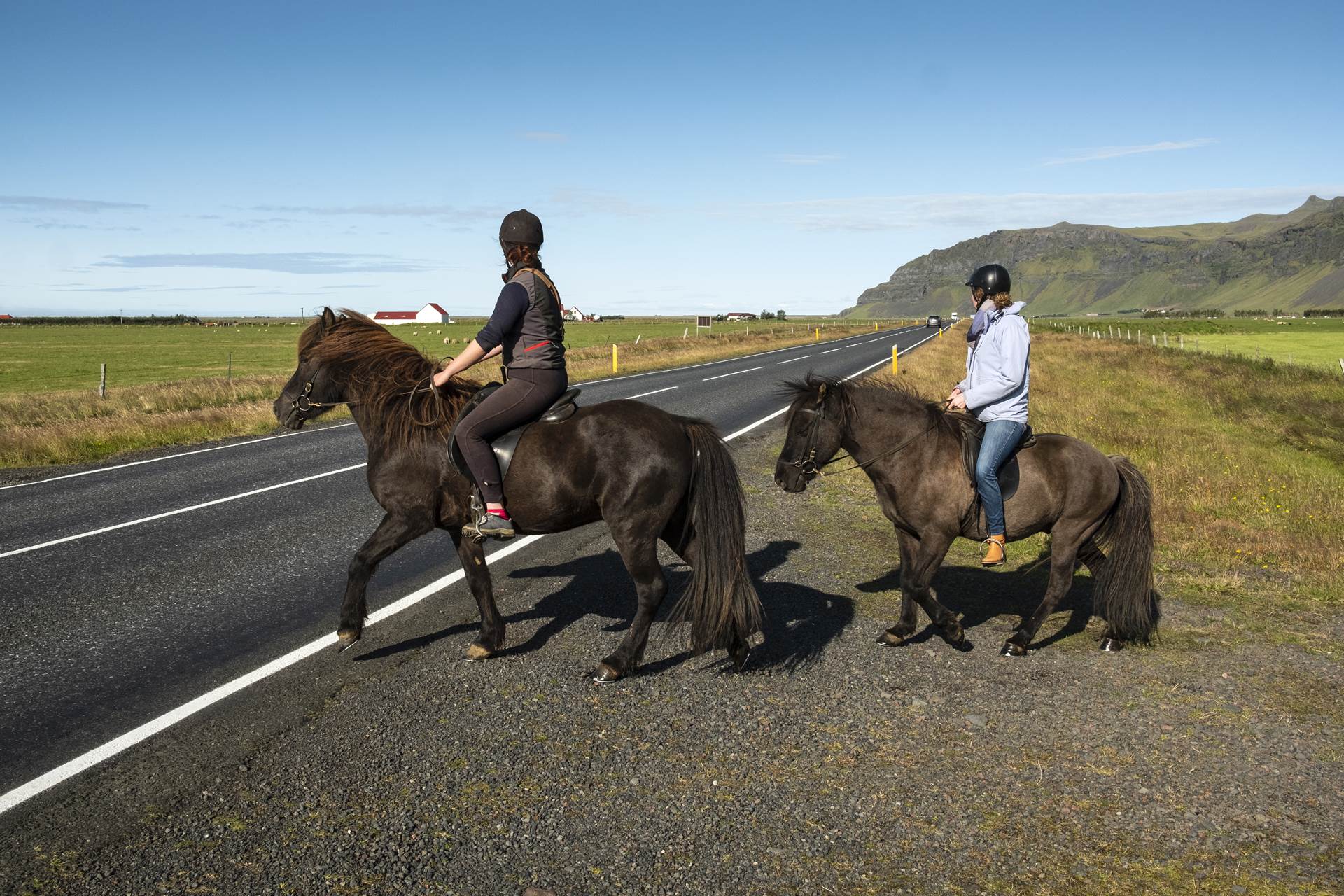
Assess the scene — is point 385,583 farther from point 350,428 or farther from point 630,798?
point 350,428

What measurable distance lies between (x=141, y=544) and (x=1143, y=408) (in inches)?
846

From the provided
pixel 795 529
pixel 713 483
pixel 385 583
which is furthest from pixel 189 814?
pixel 795 529

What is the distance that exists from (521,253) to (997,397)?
3.15 m

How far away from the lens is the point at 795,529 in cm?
956

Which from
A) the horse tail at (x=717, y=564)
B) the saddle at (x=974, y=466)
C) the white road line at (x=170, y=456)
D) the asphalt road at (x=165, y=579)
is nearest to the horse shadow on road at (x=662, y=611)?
the horse tail at (x=717, y=564)

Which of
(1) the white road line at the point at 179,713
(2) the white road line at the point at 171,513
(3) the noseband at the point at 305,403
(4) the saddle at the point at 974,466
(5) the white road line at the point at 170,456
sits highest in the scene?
(3) the noseband at the point at 305,403

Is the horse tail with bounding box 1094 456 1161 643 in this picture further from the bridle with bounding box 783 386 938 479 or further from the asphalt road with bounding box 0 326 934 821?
the asphalt road with bounding box 0 326 934 821

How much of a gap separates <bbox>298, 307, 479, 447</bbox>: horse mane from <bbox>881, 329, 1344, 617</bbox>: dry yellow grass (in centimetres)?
598

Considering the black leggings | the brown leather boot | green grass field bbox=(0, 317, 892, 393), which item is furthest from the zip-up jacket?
green grass field bbox=(0, 317, 892, 393)

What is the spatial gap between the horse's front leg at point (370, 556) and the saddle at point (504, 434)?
1.43 feet

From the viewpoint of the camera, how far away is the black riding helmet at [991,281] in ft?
20.3

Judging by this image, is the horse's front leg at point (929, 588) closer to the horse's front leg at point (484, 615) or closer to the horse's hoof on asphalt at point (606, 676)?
the horse's hoof on asphalt at point (606, 676)

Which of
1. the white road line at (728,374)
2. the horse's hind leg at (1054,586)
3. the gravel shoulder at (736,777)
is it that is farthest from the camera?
the white road line at (728,374)

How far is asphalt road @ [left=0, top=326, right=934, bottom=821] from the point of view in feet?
16.9
